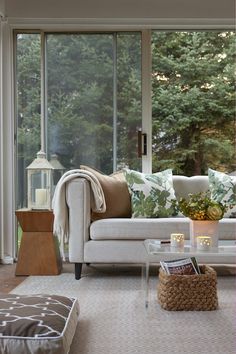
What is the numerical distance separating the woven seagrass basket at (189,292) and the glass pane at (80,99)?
211 cm

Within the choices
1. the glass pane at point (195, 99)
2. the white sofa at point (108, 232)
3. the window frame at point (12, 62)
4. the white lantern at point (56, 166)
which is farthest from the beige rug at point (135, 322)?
the glass pane at point (195, 99)

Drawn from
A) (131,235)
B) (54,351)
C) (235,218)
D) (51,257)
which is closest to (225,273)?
(235,218)

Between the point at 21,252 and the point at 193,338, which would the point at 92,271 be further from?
the point at 193,338

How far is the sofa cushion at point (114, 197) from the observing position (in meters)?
4.05

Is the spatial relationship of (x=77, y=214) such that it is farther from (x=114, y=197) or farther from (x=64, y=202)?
(x=114, y=197)

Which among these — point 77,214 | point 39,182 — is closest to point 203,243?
point 77,214

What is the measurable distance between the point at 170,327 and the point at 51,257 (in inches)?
66.7

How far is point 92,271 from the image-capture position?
13.7ft

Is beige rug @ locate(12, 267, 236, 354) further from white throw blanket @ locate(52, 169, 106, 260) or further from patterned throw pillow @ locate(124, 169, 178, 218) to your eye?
patterned throw pillow @ locate(124, 169, 178, 218)

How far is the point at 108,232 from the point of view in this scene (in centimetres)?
382

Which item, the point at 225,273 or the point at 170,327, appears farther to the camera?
the point at 225,273

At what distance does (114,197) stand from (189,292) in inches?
54.2

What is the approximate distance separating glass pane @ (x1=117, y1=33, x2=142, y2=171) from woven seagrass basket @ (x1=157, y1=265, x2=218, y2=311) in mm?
2085

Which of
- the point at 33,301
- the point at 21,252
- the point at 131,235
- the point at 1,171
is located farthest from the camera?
the point at 1,171
